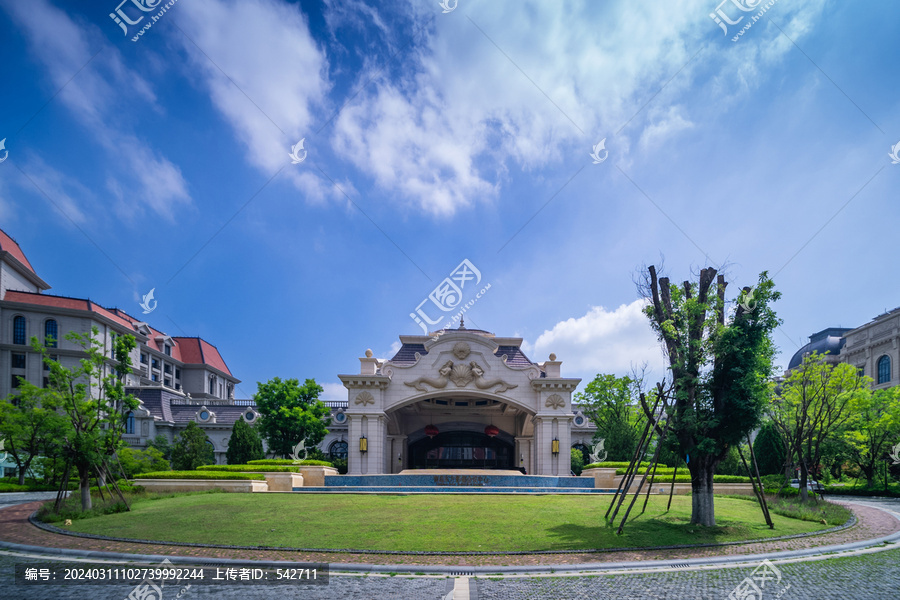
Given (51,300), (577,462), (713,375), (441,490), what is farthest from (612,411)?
(51,300)

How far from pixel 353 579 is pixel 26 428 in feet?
92.5

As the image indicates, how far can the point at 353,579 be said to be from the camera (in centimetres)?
1006

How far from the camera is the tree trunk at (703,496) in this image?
14938mm

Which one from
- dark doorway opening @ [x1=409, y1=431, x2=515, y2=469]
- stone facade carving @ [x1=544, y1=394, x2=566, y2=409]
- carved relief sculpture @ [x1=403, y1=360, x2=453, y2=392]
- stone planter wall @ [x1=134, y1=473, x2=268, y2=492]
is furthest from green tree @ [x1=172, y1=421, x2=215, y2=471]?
stone facade carving @ [x1=544, y1=394, x2=566, y2=409]

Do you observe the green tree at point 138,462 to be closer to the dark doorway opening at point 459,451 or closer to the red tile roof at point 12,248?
the dark doorway opening at point 459,451

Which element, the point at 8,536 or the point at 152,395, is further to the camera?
the point at 152,395

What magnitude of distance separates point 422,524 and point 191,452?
25682 millimetres

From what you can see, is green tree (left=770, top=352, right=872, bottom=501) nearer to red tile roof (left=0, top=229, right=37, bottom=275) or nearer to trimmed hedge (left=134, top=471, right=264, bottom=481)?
trimmed hedge (left=134, top=471, right=264, bottom=481)

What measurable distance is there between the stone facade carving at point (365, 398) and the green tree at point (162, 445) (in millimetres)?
17700

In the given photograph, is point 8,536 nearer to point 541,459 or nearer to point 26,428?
point 26,428

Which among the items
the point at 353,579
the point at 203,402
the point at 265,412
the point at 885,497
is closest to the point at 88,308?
the point at 203,402

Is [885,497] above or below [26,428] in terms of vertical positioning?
below

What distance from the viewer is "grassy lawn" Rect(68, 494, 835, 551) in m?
13.0

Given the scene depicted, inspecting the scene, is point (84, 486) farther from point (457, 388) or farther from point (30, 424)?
point (457, 388)
